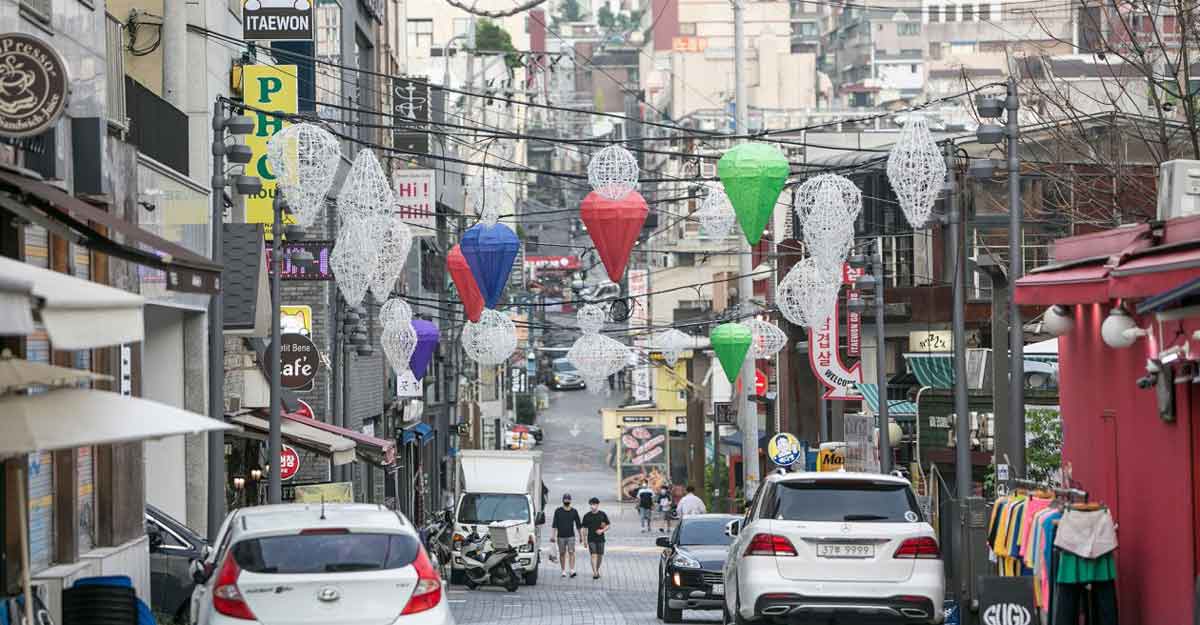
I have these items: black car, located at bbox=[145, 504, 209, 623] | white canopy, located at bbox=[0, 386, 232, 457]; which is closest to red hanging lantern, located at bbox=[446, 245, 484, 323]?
black car, located at bbox=[145, 504, 209, 623]

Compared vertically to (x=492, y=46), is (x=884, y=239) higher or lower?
lower

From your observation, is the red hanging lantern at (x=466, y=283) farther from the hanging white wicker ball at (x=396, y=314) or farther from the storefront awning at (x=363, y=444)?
the hanging white wicker ball at (x=396, y=314)

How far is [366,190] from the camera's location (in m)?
28.5

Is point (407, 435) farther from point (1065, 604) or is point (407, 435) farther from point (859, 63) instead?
point (859, 63)

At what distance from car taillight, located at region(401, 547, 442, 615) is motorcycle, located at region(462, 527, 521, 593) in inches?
984

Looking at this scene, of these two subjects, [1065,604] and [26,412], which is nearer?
[26,412]

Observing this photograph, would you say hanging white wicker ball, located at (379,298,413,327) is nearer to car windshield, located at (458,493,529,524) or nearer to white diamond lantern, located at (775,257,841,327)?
car windshield, located at (458,493,529,524)

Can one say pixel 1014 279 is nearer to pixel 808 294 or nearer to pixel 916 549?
pixel 916 549

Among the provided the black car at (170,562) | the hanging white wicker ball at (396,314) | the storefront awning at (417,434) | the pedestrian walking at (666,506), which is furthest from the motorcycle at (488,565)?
the pedestrian walking at (666,506)

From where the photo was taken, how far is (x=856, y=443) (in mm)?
42906

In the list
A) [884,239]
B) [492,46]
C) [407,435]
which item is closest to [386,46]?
[407,435]

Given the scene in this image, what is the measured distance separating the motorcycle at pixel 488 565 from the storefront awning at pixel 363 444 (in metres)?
2.84

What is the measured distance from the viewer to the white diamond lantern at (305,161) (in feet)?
85.4

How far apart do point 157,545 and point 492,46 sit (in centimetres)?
9794
